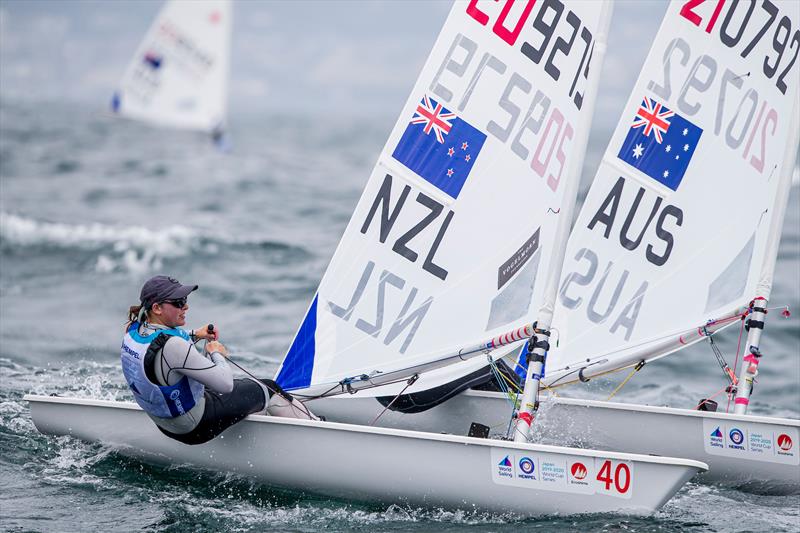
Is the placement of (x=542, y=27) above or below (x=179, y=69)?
below

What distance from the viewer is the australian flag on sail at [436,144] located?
5.53 meters

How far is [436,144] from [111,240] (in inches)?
341

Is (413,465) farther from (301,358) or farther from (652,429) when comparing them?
(652,429)

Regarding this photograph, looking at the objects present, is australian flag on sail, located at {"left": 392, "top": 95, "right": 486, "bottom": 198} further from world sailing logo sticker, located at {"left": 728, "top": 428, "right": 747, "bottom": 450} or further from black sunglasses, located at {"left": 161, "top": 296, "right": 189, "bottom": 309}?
world sailing logo sticker, located at {"left": 728, "top": 428, "right": 747, "bottom": 450}

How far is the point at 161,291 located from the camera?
5.09 metres

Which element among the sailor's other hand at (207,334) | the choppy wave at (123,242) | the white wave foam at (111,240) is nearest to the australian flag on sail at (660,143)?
the sailor's other hand at (207,334)

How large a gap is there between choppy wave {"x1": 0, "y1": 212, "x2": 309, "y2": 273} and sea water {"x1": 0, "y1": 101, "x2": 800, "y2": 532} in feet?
0.12

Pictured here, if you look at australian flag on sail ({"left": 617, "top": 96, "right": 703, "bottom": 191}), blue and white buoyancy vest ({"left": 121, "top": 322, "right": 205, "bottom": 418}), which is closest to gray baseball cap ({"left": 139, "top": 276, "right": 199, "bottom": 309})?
blue and white buoyancy vest ({"left": 121, "top": 322, "right": 205, "bottom": 418})

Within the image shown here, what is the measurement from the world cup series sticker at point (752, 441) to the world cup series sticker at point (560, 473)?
4.36ft

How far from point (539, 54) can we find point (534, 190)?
2.34ft

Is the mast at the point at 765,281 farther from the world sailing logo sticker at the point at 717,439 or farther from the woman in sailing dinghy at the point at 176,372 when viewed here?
the woman in sailing dinghy at the point at 176,372

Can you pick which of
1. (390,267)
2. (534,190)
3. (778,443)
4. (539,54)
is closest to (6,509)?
(390,267)

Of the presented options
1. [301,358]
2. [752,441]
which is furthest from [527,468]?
[752,441]

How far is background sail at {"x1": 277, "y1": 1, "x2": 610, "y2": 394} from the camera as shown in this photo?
5484 mm
